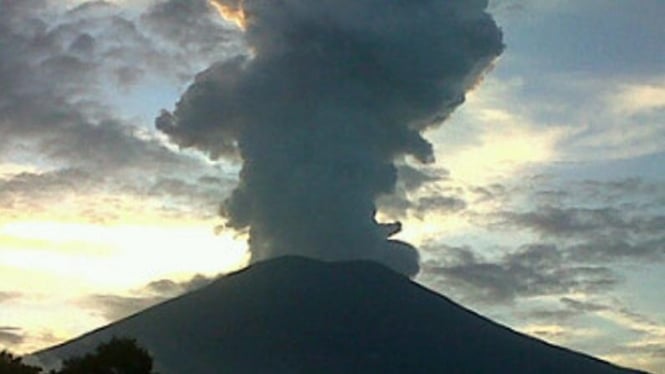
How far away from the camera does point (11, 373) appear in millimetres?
57969

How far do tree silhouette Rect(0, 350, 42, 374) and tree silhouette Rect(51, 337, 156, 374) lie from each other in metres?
1.25

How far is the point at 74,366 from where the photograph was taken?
59062 mm

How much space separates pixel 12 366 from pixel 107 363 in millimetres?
3953

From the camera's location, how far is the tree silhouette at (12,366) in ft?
191

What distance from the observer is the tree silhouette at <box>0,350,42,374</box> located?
58.1 metres

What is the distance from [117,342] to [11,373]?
4620mm

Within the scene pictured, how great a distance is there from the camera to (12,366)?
193 feet

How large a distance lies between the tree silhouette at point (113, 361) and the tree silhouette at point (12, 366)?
1.25m

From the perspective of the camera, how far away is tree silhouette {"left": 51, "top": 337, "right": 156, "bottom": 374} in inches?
2307

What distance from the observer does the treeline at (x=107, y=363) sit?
2302 inches

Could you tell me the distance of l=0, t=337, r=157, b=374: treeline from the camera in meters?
58.5

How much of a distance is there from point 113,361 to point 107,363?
0.27 meters

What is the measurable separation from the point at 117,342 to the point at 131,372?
1609mm

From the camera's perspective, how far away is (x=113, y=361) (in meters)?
59.0
